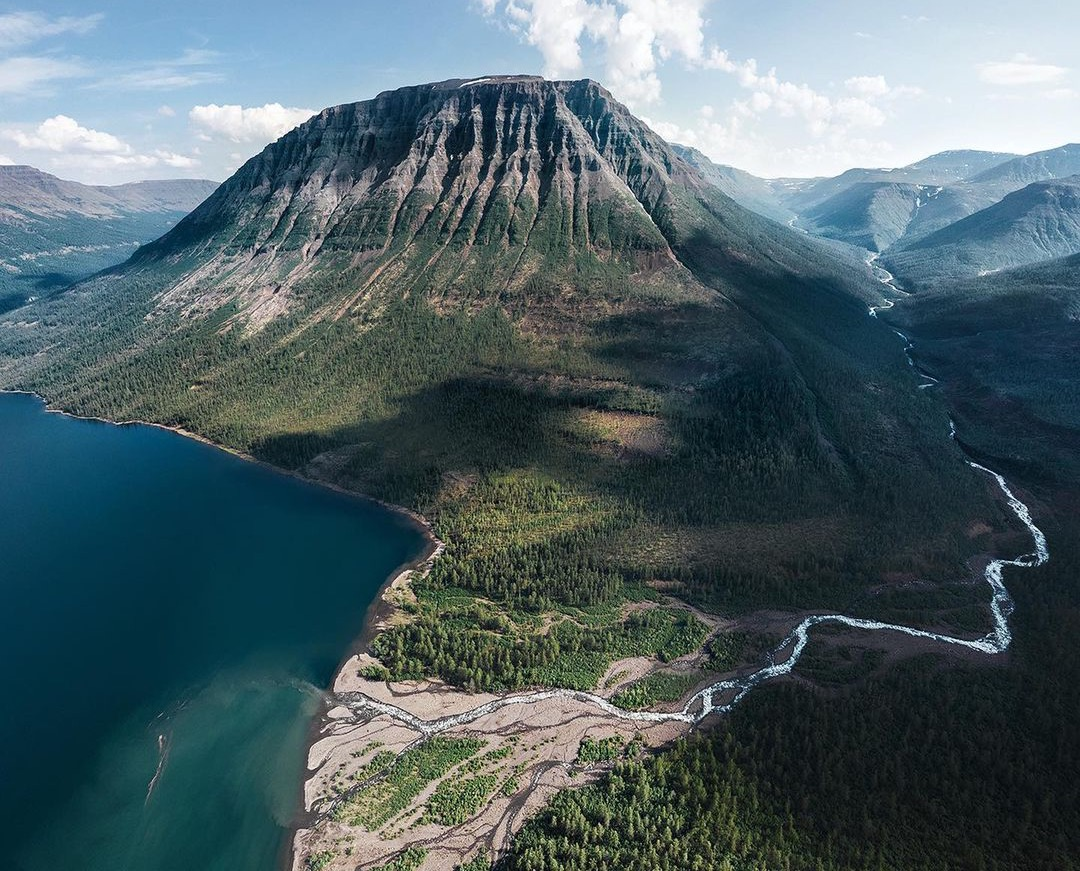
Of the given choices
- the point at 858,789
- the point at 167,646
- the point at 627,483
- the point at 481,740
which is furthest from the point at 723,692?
the point at 167,646

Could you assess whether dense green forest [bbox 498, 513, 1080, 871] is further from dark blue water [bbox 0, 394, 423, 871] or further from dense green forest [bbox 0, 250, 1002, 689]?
dark blue water [bbox 0, 394, 423, 871]

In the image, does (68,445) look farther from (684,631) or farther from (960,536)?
(960,536)

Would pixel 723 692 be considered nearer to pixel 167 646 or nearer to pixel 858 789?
pixel 858 789

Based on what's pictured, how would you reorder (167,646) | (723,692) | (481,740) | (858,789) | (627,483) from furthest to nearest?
1. (627,483)
2. (167,646)
3. (723,692)
4. (481,740)
5. (858,789)

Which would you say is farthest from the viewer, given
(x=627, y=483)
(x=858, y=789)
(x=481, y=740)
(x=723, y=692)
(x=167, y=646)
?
A: (x=627, y=483)

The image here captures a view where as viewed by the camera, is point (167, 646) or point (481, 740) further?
point (167, 646)

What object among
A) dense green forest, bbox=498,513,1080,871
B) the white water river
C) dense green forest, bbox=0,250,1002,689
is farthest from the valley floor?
dense green forest, bbox=0,250,1002,689

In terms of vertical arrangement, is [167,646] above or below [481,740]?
above

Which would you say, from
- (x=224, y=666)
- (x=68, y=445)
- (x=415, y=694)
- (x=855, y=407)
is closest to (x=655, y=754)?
(x=415, y=694)

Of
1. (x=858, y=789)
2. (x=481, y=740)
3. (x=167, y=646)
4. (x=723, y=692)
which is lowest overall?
(x=481, y=740)
